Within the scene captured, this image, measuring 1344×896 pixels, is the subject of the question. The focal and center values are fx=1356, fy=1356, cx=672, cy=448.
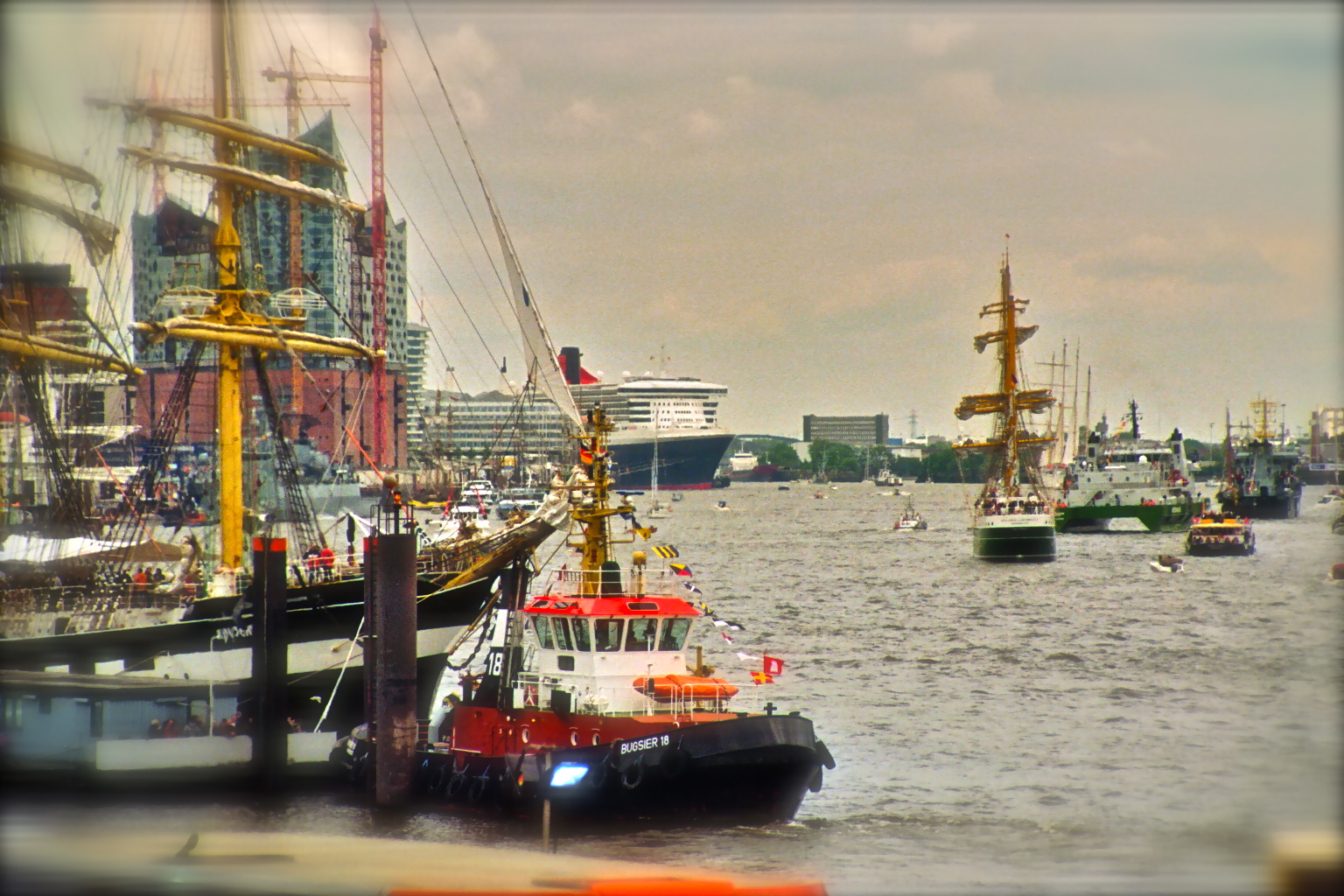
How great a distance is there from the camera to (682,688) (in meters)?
24.0

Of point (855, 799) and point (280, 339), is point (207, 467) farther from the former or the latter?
point (855, 799)

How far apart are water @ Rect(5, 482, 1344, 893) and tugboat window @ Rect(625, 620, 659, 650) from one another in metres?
3.40

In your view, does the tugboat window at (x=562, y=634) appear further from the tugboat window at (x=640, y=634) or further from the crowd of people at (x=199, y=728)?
the crowd of people at (x=199, y=728)

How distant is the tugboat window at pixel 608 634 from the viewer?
2447cm

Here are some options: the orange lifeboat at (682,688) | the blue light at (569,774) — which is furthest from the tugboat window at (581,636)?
the blue light at (569,774)

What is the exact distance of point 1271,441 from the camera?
144250 millimetres

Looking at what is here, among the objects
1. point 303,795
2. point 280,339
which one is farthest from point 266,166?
point 303,795

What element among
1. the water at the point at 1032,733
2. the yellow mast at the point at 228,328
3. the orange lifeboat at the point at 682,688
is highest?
the yellow mast at the point at 228,328

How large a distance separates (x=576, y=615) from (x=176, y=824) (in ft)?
24.3

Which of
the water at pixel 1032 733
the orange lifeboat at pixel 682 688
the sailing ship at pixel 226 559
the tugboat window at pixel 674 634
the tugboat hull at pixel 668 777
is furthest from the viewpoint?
the sailing ship at pixel 226 559

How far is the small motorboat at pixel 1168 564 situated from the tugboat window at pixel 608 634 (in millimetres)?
62117

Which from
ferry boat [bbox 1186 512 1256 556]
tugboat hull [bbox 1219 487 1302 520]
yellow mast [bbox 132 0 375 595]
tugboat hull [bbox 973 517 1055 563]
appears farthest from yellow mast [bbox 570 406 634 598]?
tugboat hull [bbox 1219 487 1302 520]

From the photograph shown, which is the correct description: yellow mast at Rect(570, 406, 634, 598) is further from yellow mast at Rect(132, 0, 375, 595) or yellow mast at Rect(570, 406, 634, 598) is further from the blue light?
yellow mast at Rect(132, 0, 375, 595)

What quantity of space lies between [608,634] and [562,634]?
889 millimetres
